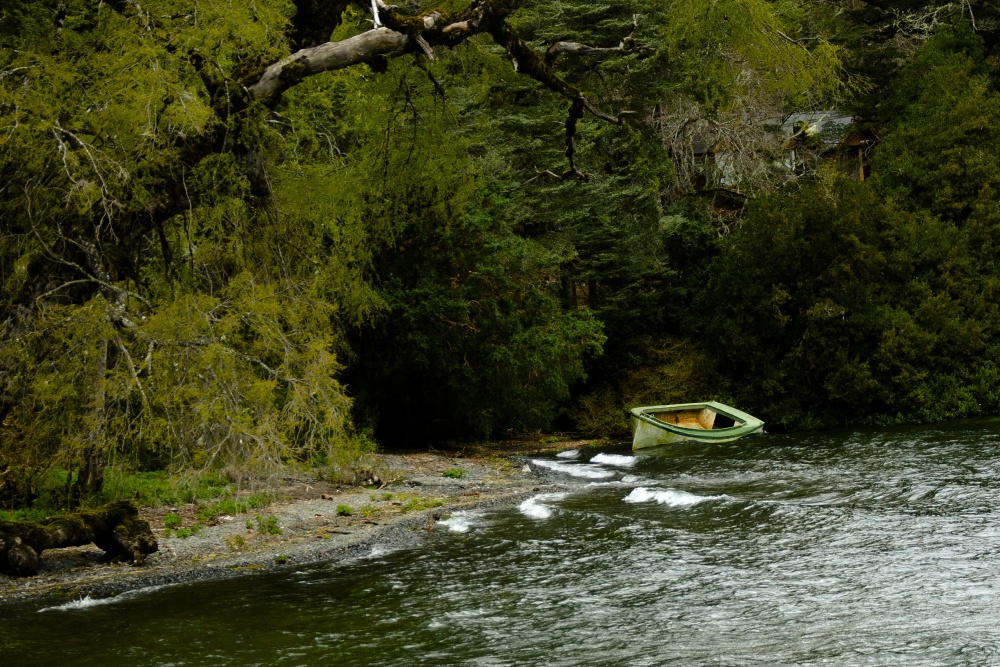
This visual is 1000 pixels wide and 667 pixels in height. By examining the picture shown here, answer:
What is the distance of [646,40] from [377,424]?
15.2 m

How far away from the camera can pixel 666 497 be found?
575 inches

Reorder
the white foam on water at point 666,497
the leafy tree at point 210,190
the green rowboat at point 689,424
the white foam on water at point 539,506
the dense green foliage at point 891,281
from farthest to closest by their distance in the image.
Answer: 1. the dense green foliage at point 891,281
2. the green rowboat at point 689,424
3. the white foam on water at point 666,497
4. the white foam on water at point 539,506
5. the leafy tree at point 210,190

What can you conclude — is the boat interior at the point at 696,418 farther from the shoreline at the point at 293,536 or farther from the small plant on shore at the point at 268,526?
the small plant on shore at the point at 268,526

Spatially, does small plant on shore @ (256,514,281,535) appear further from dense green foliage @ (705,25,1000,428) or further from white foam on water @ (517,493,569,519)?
dense green foliage @ (705,25,1000,428)

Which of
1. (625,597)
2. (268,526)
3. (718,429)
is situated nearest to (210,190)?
(268,526)

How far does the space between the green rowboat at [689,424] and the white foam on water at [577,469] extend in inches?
127

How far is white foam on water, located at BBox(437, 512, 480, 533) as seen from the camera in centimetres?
1285

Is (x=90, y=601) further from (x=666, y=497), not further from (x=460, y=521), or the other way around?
(x=666, y=497)

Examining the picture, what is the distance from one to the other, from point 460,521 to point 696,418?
1392 centimetres

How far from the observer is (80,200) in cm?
966

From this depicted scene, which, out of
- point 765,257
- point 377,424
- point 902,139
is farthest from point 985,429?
point 377,424

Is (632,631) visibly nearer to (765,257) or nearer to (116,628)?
(116,628)

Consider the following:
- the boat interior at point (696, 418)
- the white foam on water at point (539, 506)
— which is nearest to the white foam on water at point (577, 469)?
the white foam on water at point (539, 506)

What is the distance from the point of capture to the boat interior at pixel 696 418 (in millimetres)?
25250
